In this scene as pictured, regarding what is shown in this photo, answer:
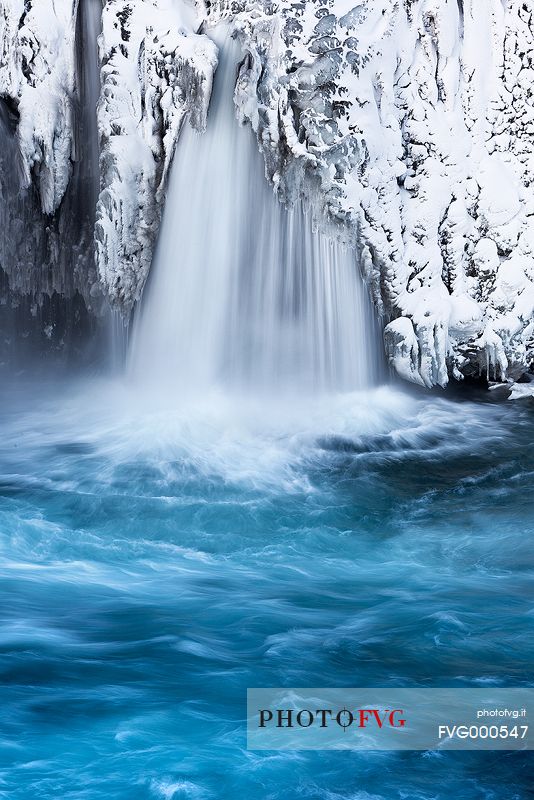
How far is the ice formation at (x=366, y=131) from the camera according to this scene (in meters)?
10.7

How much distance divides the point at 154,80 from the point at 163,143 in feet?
2.30

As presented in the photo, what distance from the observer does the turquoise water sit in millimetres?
4695

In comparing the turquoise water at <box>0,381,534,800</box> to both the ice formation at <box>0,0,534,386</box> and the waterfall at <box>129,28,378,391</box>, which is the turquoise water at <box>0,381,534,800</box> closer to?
the waterfall at <box>129,28,378,391</box>

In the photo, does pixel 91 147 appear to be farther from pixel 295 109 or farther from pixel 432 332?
pixel 432 332

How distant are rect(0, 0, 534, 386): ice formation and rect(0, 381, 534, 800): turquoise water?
119 centimetres

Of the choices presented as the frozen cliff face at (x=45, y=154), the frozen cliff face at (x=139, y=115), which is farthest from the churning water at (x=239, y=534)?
the frozen cliff face at (x=45, y=154)

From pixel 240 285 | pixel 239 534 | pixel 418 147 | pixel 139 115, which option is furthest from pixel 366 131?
pixel 239 534

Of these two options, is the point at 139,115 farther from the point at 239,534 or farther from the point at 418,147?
the point at 239,534

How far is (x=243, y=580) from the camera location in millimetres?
6844

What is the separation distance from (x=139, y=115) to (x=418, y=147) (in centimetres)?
328

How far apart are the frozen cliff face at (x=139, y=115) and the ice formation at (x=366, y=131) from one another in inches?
0.7

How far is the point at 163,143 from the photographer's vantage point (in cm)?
1118

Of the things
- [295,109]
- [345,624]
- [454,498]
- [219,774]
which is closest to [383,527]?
[454,498]

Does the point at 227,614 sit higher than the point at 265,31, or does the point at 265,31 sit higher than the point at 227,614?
the point at 265,31
